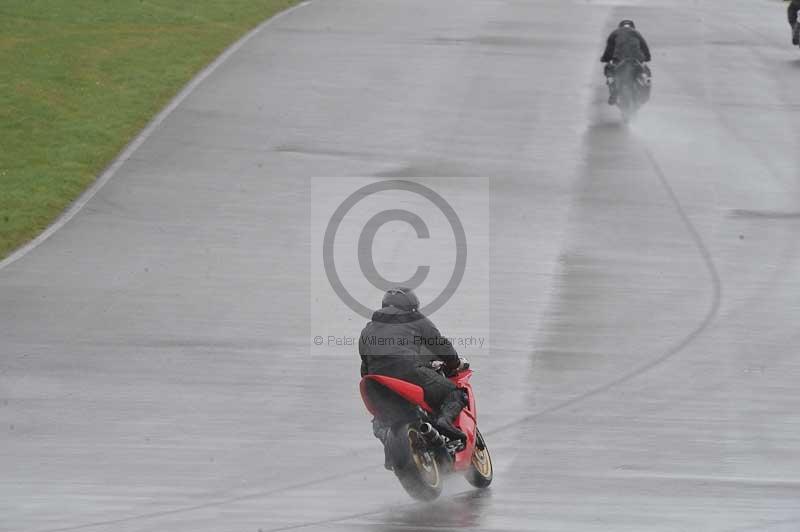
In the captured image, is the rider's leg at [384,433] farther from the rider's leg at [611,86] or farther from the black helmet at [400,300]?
the rider's leg at [611,86]

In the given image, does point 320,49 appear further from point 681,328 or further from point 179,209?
point 681,328

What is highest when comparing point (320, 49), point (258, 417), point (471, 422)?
point (471, 422)

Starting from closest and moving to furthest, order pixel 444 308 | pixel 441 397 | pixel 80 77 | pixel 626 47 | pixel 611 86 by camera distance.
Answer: pixel 441 397, pixel 444 308, pixel 611 86, pixel 626 47, pixel 80 77

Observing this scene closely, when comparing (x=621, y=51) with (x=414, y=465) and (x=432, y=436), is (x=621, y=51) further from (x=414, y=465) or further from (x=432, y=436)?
(x=414, y=465)

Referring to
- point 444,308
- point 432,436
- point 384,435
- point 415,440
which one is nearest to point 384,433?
point 384,435

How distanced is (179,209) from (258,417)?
9036 millimetres

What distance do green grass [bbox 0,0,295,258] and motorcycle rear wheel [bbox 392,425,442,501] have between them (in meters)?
11.2

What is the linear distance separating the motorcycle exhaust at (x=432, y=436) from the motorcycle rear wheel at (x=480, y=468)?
1.52ft

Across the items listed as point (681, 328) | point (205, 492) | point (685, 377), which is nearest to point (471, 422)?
point (205, 492)

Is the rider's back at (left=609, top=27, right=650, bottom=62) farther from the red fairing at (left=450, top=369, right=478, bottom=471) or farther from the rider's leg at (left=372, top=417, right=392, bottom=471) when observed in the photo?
the rider's leg at (left=372, top=417, right=392, bottom=471)

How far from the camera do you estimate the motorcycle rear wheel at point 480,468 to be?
461 inches

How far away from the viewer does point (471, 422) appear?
11.7 metres

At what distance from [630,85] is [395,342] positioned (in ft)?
62.1

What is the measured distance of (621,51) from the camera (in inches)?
1167
